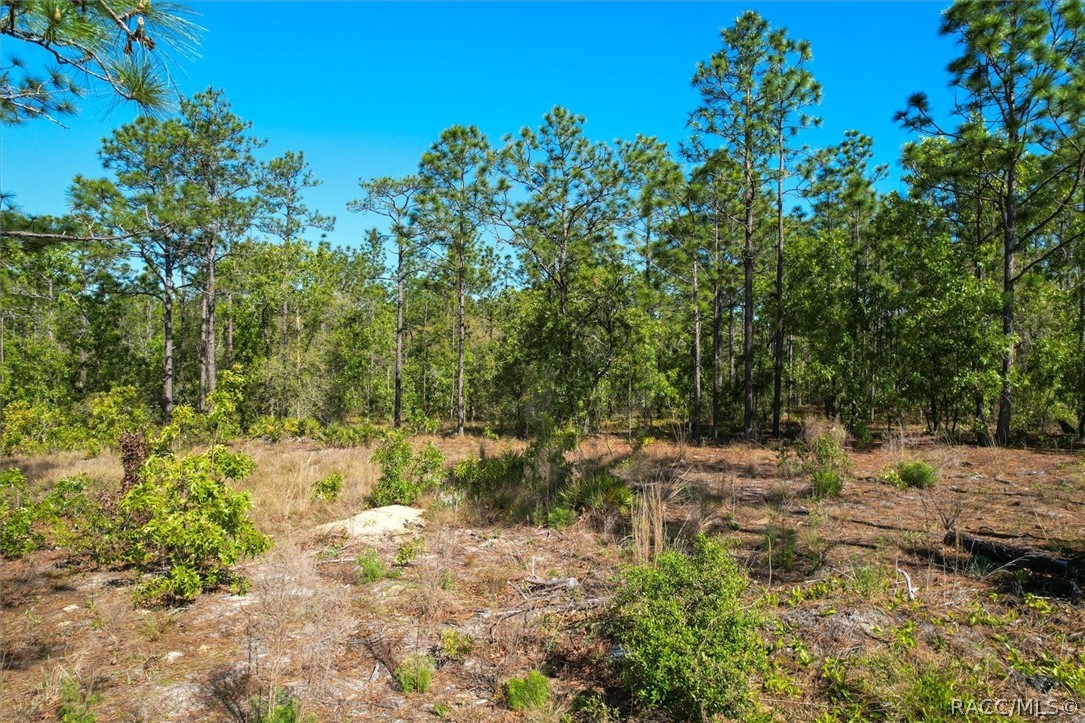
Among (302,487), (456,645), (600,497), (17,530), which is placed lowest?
(456,645)

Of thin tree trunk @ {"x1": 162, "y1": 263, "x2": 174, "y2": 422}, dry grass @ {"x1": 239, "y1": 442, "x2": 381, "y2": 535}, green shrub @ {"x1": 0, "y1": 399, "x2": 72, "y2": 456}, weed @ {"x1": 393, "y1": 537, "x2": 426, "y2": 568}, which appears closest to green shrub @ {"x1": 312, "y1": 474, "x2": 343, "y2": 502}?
dry grass @ {"x1": 239, "y1": 442, "x2": 381, "y2": 535}

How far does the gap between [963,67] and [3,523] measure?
1781 cm

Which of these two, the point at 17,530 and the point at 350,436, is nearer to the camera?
the point at 17,530

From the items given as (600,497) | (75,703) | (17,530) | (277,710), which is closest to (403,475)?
(600,497)

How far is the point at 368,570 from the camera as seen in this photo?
18.2 ft

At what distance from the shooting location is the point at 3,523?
6.38m

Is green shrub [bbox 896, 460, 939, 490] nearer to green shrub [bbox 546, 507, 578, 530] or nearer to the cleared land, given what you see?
the cleared land

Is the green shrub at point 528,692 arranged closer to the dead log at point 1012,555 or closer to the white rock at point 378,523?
the white rock at point 378,523

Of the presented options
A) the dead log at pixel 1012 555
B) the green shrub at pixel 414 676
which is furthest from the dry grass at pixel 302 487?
the dead log at pixel 1012 555

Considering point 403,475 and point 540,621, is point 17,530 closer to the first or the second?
point 403,475

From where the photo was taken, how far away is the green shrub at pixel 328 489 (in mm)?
8574

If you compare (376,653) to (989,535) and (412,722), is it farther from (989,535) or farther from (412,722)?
(989,535)

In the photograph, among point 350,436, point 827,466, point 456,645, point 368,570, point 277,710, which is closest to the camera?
point 277,710

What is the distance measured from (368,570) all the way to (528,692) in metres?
2.58
